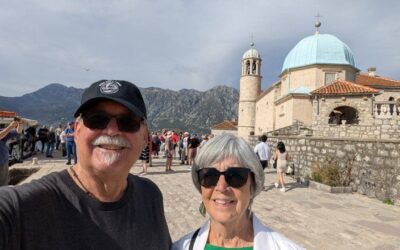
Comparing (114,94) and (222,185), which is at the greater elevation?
(114,94)

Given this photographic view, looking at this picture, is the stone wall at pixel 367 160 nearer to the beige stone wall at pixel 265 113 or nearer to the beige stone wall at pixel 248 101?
the beige stone wall at pixel 265 113

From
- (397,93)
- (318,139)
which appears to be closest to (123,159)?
(318,139)

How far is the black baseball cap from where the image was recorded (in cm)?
167

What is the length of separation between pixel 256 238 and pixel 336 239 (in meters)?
3.85

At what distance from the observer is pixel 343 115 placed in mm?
22500

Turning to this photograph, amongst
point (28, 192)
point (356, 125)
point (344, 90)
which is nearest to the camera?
point (28, 192)

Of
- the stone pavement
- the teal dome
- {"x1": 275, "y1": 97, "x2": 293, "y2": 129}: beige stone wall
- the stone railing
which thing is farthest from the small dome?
the stone pavement

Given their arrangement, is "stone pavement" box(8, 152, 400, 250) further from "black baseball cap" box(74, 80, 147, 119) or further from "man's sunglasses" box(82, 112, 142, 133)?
"black baseball cap" box(74, 80, 147, 119)

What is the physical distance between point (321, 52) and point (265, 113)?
34.0ft

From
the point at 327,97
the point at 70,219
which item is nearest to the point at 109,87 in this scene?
the point at 70,219

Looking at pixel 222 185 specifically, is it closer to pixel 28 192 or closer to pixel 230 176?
pixel 230 176

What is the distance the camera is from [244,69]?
38.4 meters

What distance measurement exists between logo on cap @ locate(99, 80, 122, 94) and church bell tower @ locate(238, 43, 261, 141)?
3566cm

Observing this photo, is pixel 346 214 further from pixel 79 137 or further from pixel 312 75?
pixel 312 75
